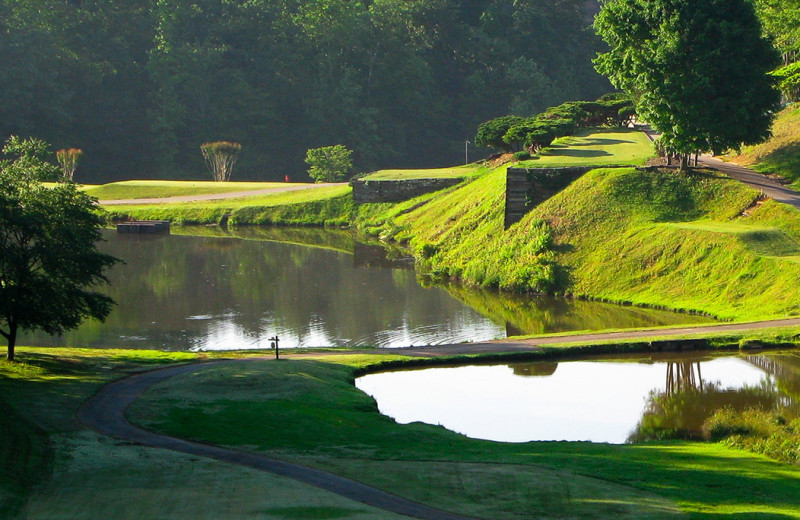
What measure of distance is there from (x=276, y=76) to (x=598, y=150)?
189 ft

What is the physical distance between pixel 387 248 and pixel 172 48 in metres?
50.8

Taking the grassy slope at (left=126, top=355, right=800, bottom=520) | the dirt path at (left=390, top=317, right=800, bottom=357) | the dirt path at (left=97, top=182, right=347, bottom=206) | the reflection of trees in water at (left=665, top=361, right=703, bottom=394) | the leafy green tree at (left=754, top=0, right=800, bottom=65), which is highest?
the leafy green tree at (left=754, top=0, right=800, bottom=65)

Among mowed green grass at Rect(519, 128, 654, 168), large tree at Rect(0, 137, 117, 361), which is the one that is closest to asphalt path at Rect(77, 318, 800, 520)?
large tree at Rect(0, 137, 117, 361)

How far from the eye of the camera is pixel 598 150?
233 feet

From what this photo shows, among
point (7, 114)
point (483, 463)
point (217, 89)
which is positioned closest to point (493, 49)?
point (217, 89)

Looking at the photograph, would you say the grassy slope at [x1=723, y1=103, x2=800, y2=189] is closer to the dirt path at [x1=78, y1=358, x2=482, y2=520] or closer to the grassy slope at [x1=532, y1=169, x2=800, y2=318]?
the grassy slope at [x1=532, y1=169, x2=800, y2=318]

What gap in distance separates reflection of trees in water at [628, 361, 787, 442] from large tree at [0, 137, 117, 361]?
679 inches

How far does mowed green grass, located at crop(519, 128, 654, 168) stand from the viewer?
2596 inches

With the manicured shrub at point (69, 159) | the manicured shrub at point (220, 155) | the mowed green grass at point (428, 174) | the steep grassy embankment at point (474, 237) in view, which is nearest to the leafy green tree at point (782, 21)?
the steep grassy embankment at point (474, 237)

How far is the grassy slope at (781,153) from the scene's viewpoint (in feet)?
206

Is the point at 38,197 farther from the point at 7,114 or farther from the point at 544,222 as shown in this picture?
the point at 7,114

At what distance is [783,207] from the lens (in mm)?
55594

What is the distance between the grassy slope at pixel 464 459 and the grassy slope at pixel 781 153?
1529 inches

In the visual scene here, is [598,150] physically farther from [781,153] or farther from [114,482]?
[114,482]
